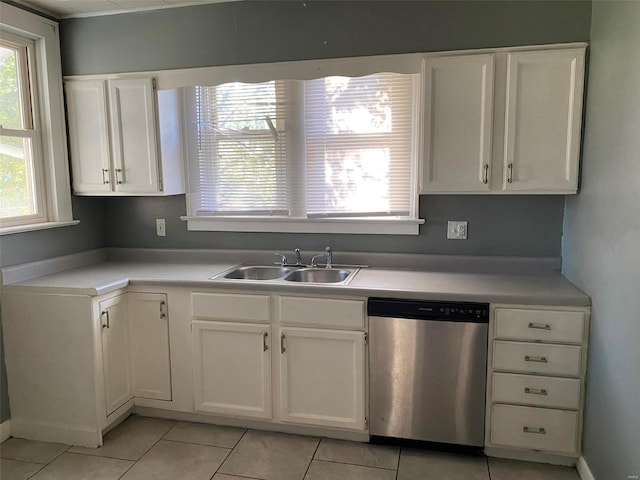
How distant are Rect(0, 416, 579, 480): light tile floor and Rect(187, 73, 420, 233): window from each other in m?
1.28

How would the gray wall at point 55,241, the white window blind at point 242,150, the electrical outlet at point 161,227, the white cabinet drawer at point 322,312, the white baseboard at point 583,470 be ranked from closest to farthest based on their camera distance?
the white baseboard at point 583,470 < the white cabinet drawer at point 322,312 < the gray wall at point 55,241 < the white window blind at point 242,150 < the electrical outlet at point 161,227

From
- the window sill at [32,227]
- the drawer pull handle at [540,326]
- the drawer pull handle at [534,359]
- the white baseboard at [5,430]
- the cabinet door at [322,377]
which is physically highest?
the window sill at [32,227]

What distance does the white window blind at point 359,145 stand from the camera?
2.87 m

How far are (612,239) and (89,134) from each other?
2992 mm

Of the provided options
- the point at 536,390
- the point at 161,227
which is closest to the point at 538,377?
the point at 536,390

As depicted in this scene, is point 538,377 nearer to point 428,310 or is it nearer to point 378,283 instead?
point 428,310

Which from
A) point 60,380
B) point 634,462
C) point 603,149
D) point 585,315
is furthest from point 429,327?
point 60,380

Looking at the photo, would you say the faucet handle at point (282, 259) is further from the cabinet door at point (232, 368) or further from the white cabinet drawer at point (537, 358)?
the white cabinet drawer at point (537, 358)

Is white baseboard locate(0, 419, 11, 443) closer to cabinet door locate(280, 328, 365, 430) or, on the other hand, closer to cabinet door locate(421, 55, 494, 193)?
cabinet door locate(280, 328, 365, 430)

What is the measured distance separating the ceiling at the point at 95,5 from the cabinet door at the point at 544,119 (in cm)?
185

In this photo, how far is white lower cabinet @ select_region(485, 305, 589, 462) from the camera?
7.43 feet

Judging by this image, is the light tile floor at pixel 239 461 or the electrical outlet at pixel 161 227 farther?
the electrical outlet at pixel 161 227

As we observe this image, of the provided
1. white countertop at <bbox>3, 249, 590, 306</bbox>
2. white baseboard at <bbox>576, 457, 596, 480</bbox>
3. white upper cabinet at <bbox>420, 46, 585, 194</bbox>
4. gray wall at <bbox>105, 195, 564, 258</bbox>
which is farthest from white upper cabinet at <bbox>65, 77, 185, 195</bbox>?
white baseboard at <bbox>576, 457, 596, 480</bbox>

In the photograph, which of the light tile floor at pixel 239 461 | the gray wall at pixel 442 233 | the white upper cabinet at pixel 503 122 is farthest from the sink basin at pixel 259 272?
the white upper cabinet at pixel 503 122
